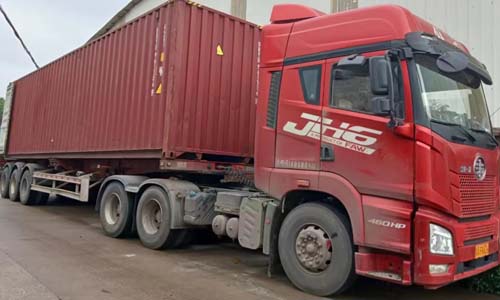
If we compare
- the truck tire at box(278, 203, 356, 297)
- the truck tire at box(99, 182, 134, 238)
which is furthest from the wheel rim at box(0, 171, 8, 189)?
the truck tire at box(278, 203, 356, 297)

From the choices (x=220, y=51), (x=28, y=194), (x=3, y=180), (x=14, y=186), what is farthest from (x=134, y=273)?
(x=3, y=180)

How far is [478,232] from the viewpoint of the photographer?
4410 mm

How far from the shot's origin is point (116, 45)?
8.73 metres

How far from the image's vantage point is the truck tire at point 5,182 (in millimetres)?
14539

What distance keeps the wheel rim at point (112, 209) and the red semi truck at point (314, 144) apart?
0.03m

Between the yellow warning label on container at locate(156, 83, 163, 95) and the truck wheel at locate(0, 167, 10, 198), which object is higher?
the yellow warning label on container at locate(156, 83, 163, 95)

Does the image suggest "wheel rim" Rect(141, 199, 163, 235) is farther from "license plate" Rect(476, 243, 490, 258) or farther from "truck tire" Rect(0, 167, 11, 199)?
"truck tire" Rect(0, 167, 11, 199)

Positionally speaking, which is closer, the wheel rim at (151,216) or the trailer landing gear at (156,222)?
the trailer landing gear at (156,222)

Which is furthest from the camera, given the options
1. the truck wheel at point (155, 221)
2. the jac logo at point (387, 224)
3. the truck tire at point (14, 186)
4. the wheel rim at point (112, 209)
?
the truck tire at point (14, 186)

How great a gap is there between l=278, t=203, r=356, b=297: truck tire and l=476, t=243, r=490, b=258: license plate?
4.02 ft

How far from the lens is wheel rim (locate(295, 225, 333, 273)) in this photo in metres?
4.63

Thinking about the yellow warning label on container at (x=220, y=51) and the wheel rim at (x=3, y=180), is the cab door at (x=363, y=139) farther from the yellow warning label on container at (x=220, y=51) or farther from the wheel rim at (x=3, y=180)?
the wheel rim at (x=3, y=180)

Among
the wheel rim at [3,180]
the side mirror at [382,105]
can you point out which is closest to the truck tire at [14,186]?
the wheel rim at [3,180]

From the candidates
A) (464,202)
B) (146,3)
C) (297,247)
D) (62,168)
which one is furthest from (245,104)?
(146,3)
